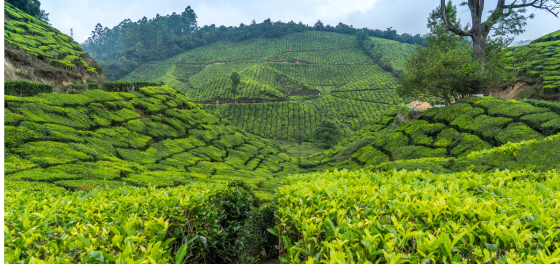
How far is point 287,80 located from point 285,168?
44615 mm

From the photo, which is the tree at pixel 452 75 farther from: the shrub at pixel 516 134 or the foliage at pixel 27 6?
the foliage at pixel 27 6

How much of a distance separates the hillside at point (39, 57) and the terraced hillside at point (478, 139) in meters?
26.7

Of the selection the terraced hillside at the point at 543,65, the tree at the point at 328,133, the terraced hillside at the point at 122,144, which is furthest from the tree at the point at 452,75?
the tree at the point at 328,133

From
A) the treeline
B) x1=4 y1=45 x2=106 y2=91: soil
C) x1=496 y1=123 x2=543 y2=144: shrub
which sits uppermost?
the treeline

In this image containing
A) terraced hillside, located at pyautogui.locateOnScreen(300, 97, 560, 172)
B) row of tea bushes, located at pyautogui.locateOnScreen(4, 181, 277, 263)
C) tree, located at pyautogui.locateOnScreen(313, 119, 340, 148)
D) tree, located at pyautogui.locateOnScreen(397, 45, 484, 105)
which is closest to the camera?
row of tea bushes, located at pyautogui.locateOnScreen(4, 181, 277, 263)

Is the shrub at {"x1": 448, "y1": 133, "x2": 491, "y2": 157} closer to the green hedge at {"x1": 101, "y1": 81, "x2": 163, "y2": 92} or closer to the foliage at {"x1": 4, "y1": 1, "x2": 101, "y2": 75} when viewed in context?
the green hedge at {"x1": 101, "y1": 81, "x2": 163, "y2": 92}

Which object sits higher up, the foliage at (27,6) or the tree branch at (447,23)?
the foliage at (27,6)

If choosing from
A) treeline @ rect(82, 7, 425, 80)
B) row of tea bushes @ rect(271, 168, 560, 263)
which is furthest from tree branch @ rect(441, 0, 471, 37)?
treeline @ rect(82, 7, 425, 80)

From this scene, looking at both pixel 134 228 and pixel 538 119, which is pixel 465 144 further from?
pixel 134 228

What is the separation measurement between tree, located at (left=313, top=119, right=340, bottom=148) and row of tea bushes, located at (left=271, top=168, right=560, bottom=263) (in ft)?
102

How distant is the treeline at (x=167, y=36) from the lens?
294 ft

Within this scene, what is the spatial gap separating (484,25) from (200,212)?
20.7 metres

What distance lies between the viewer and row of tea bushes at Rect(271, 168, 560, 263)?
206cm

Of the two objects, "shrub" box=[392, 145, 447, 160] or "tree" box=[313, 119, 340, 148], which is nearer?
"shrub" box=[392, 145, 447, 160]
